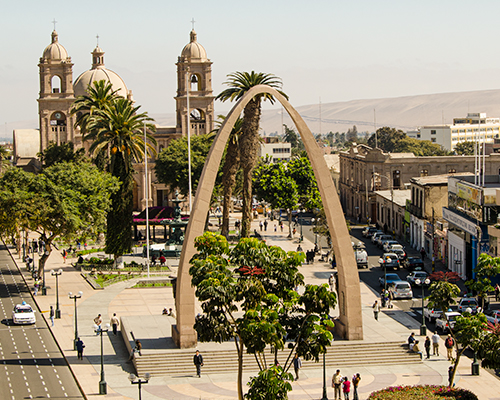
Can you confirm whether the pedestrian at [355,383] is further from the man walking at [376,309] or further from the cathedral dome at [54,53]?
the cathedral dome at [54,53]

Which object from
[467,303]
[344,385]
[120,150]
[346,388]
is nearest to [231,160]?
[120,150]

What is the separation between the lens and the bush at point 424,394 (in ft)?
113

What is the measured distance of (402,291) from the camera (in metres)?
62.4

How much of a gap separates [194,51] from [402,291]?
68.6 metres

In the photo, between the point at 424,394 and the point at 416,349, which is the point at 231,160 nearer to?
the point at 416,349

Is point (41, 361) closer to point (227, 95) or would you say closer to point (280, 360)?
point (280, 360)

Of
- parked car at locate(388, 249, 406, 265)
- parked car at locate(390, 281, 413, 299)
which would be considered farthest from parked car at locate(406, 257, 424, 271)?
parked car at locate(390, 281, 413, 299)

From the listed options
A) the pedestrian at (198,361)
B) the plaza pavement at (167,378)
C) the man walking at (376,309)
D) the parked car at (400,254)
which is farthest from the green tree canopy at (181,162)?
the pedestrian at (198,361)

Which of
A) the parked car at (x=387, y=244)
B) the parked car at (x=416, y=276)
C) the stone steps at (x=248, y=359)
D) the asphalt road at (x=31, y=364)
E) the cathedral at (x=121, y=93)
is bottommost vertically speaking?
the asphalt road at (x=31, y=364)

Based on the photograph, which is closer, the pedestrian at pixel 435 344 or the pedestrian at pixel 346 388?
the pedestrian at pixel 346 388

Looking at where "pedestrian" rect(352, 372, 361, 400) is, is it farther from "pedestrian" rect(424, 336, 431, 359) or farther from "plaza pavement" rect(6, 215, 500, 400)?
"pedestrian" rect(424, 336, 431, 359)

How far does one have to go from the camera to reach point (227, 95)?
7638 cm

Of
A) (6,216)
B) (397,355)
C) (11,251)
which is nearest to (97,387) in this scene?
(397,355)

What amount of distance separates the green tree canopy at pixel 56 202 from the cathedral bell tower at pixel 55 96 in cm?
5868
